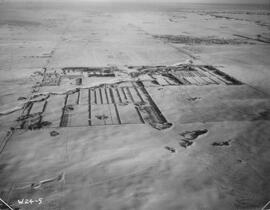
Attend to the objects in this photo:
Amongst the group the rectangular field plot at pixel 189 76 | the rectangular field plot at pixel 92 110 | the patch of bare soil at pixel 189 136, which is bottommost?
the patch of bare soil at pixel 189 136

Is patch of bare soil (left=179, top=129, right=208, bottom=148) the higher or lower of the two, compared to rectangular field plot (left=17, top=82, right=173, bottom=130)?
lower

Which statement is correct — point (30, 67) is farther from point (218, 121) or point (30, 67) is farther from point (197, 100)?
point (218, 121)

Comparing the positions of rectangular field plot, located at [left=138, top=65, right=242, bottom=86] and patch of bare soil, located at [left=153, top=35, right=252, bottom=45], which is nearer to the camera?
rectangular field plot, located at [left=138, top=65, right=242, bottom=86]

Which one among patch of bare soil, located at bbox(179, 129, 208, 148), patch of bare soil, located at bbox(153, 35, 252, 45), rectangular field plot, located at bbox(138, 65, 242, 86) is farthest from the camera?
patch of bare soil, located at bbox(153, 35, 252, 45)

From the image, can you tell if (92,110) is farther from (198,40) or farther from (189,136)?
(198,40)

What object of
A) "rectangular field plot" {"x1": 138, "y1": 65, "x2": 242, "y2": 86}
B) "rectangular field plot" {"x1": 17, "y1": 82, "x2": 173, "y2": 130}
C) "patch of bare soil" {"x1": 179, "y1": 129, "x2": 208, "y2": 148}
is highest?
"rectangular field plot" {"x1": 138, "y1": 65, "x2": 242, "y2": 86}

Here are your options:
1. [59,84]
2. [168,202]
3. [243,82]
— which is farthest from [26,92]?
[243,82]

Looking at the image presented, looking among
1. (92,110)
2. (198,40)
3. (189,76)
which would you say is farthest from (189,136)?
(198,40)

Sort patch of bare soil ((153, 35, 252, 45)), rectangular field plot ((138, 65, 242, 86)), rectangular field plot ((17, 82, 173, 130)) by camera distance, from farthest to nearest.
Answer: patch of bare soil ((153, 35, 252, 45))
rectangular field plot ((138, 65, 242, 86))
rectangular field plot ((17, 82, 173, 130))

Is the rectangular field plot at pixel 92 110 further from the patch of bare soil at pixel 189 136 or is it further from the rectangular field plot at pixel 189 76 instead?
the rectangular field plot at pixel 189 76

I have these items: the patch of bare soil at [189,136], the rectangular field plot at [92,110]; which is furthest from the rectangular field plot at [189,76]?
the patch of bare soil at [189,136]

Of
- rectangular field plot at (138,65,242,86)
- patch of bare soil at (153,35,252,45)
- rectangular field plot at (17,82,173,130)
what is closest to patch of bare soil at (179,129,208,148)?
rectangular field plot at (17,82,173,130)

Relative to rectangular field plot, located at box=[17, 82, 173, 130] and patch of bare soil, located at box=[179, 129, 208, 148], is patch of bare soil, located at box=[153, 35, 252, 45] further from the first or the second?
patch of bare soil, located at box=[179, 129, 208, 148]
